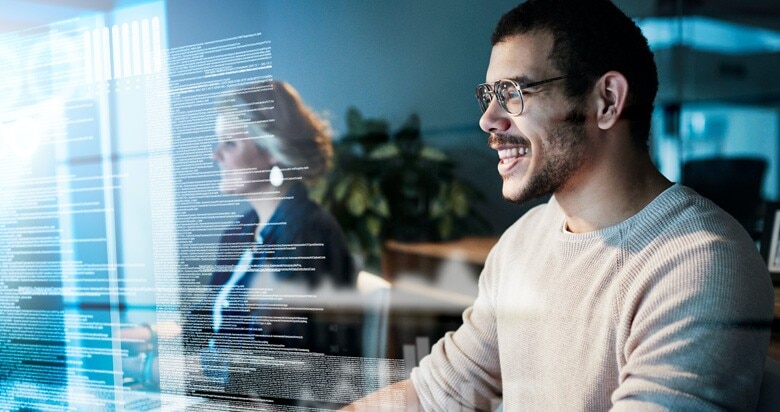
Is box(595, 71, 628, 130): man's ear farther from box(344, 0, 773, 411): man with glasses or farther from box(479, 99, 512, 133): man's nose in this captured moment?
box(479, 99, 512, 133): man's nose

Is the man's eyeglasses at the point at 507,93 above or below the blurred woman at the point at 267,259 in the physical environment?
above

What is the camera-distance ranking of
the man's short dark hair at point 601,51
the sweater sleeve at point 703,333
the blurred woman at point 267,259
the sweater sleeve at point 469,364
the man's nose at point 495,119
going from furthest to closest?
the blurred woman at point 267,259 < the sweater sleeve at point 469,364 < the man's nose at point 495,119 < the man's short dark hair at point 601,51 < the sweater sleeve at point 703,333

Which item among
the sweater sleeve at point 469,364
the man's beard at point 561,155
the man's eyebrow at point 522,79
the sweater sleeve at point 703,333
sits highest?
the man's eyebrow at point 522,79

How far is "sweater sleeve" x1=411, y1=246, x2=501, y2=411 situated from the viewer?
125cm

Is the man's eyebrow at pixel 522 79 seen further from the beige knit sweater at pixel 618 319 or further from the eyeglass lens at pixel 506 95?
the beige knit sweater at pixel 618 319

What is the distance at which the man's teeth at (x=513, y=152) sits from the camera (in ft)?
3.74

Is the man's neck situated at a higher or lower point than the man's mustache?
lower

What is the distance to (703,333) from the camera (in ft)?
3.02

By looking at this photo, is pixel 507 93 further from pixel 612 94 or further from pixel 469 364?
pixel 469 364

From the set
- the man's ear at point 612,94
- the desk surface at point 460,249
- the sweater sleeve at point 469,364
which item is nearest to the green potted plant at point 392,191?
the desk surface at point 460,249

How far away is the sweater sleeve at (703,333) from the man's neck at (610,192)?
4.0 inches

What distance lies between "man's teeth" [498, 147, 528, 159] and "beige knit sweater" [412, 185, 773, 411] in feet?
0.34

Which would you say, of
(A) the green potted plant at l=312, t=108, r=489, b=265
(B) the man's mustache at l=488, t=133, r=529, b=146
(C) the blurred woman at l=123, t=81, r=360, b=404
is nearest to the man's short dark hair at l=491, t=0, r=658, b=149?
(B) the man's mustache at l=488, t=133, r=529, b=146

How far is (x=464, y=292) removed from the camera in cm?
126
